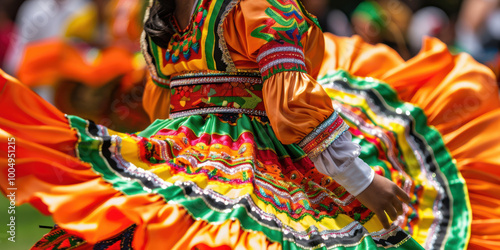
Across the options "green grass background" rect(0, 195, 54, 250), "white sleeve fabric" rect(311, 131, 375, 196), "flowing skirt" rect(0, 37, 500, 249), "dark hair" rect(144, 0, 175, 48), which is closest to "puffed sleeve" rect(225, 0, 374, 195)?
"white sleeve fabric" rect(311, 131, 375, 196)

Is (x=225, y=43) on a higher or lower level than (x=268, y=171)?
higher

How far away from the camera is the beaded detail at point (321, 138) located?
1.17 m

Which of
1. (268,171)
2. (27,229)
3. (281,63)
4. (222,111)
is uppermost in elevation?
(281,63)

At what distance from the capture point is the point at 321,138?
3.84 ft

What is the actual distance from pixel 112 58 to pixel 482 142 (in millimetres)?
1835

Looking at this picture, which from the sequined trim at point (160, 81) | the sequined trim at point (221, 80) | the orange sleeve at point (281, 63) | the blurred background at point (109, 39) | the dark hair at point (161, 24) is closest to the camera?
the orange sleeve at point (281, 63)

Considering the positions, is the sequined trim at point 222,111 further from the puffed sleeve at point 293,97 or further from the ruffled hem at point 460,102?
the ruffled hem at point 460,102

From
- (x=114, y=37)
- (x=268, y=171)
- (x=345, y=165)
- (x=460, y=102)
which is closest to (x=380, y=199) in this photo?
(x=345, y=165)

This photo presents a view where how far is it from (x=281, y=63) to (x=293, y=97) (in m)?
0.09

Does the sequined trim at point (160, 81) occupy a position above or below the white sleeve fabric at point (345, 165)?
above

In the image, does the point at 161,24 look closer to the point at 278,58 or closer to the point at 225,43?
the point at 225,43

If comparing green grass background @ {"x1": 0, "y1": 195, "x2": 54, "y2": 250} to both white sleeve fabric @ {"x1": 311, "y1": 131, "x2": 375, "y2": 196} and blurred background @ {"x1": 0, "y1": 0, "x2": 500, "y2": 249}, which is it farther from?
white sleeve fabric @ {"x1": 311, "y1": 131, "x2": 375, "y2": 196}

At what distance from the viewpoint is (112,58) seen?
2.71 meters

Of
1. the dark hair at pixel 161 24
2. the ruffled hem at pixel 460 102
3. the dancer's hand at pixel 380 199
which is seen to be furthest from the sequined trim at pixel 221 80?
the ruffled hem at pixel 460 102
